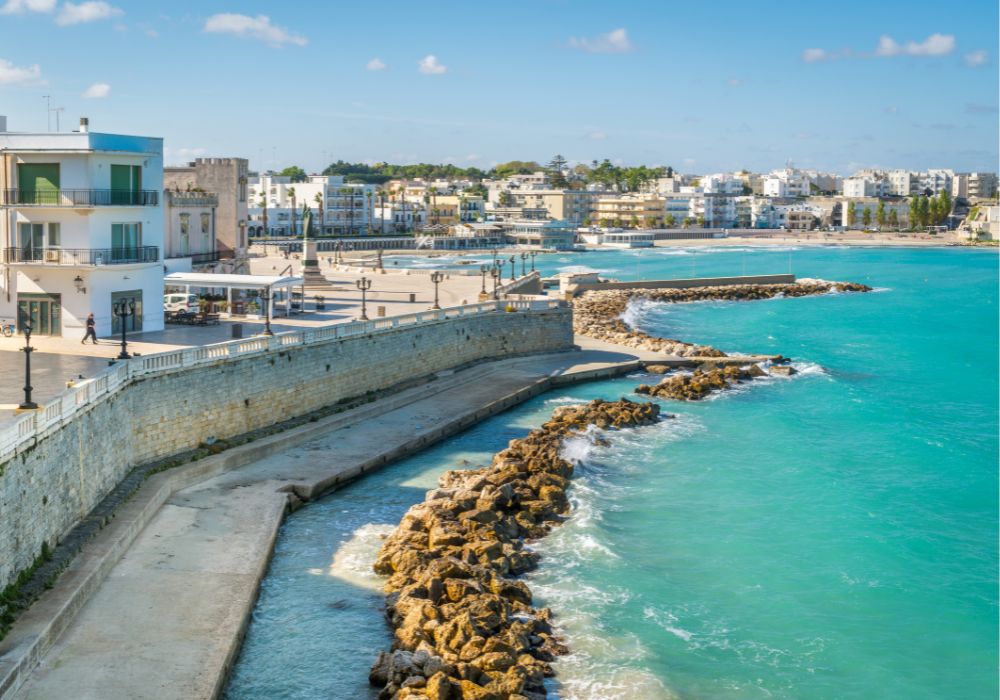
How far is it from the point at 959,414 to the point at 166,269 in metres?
31.9

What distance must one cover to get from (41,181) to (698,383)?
81.1 feet

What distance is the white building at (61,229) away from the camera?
31969mm

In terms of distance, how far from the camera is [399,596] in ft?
67.1

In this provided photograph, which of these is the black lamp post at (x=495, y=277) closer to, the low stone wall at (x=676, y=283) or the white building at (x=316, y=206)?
the low stone wall at (x=676, y=283)

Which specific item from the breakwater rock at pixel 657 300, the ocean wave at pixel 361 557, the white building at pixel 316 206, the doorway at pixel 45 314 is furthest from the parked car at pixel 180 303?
the white building at pixel 316 206

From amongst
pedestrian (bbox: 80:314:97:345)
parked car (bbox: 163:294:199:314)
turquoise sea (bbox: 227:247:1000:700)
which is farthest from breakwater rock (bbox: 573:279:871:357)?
pedestrian (bbox: 80:314:97:345)

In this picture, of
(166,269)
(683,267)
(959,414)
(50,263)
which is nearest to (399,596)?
(50,263)

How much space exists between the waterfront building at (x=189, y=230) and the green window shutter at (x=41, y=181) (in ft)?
38.0

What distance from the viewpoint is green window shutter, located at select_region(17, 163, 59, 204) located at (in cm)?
3219

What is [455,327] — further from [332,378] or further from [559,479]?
[559,479]

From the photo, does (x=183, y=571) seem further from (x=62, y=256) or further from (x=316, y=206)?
(x=316, y=206)

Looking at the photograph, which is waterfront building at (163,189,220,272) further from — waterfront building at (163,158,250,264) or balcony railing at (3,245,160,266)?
balcony railing at (3,245,160,266)

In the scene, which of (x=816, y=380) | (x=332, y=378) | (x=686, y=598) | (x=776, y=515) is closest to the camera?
(x=686, y=598)

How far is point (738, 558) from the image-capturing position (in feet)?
82.0
